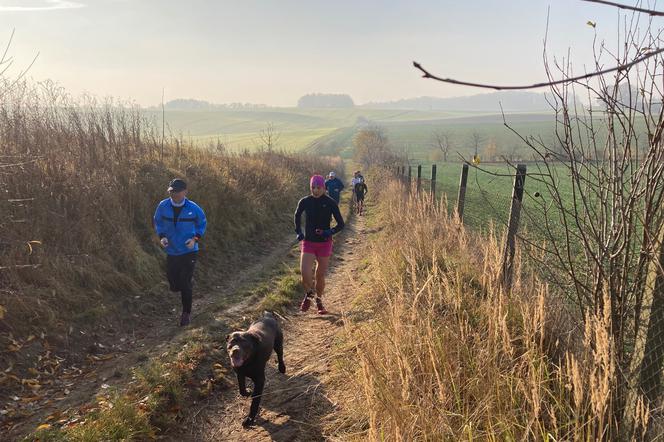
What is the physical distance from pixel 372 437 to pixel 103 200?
7.11 metres

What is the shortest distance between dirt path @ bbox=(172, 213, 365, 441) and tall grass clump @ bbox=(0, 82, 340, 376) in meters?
2.45

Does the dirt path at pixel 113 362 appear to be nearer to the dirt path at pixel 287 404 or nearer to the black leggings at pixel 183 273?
the black leggings at pixel 183 273

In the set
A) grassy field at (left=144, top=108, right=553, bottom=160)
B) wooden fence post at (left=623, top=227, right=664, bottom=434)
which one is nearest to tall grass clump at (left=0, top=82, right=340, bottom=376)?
wooden fence post at (left=623, top=227, right=664, bottom=434)

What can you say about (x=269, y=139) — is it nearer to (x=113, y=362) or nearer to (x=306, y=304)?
(x=306, y=304)

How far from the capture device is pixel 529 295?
3594 mm

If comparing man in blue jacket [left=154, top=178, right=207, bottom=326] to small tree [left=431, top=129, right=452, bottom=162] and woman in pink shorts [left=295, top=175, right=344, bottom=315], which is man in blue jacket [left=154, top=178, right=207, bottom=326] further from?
small tree [left=431, top=129, right=452, bottom=162]

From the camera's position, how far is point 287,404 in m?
3.87

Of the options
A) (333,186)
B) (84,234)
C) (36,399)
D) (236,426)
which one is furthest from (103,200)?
(333,186)

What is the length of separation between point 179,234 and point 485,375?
4.62 metres

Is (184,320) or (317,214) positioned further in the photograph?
(317,214)

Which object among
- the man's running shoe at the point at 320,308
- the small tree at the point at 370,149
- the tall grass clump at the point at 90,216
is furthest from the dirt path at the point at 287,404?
the small tree at the point at 370,149

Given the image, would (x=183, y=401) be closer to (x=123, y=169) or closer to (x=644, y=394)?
(x=644, y=394)

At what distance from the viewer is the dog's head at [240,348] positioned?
11.6 feet

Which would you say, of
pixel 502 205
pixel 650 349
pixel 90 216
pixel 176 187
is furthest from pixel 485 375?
pixel 502 205
